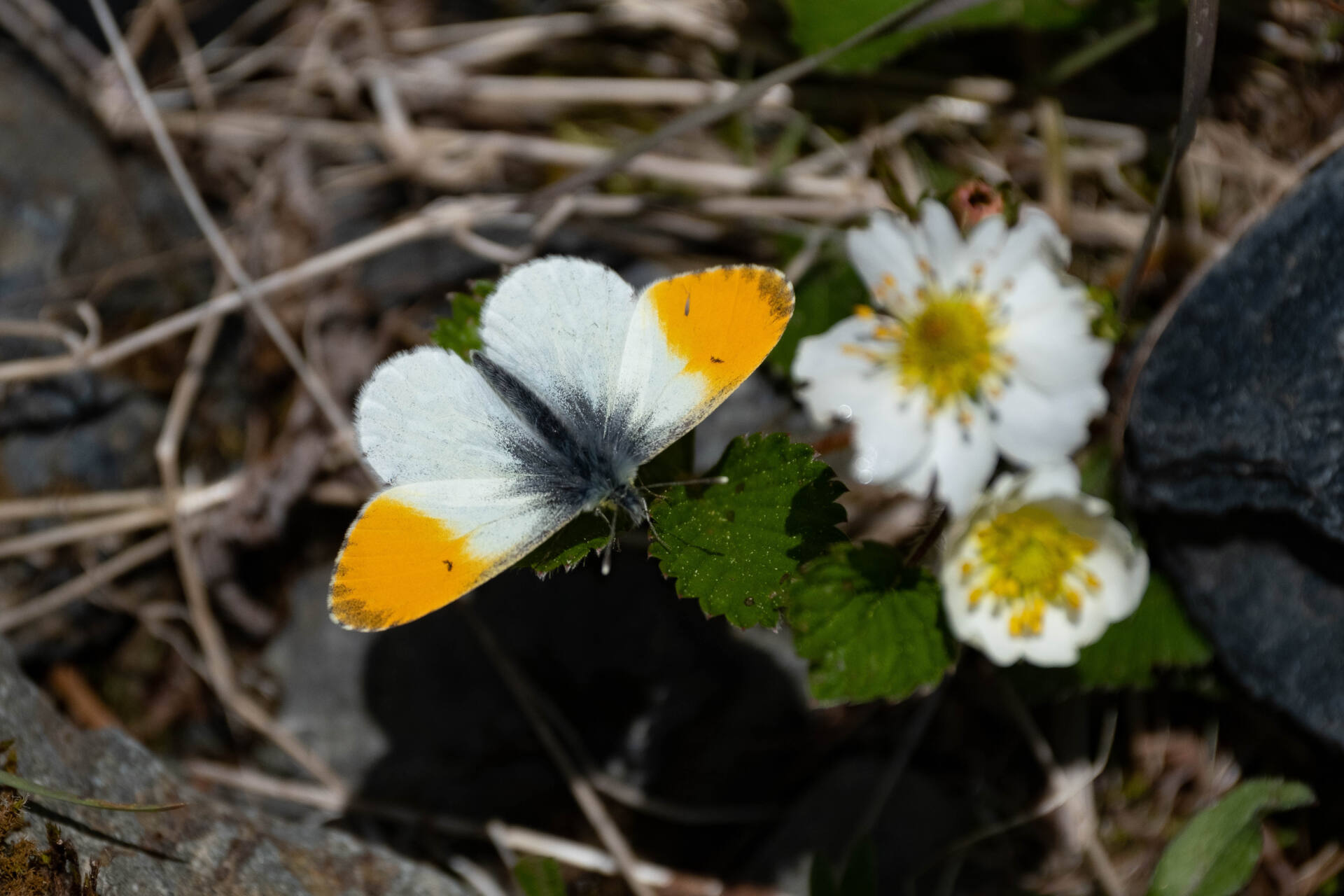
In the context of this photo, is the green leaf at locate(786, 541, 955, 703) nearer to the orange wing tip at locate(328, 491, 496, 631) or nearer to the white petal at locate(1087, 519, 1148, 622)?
the white petal at locate(1087, 519, 1148, 622)

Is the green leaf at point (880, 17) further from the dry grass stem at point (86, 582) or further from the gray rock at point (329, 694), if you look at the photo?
the dry grass stem at point (86, 582)

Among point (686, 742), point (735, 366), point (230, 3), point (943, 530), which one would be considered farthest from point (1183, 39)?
point (230, 3)

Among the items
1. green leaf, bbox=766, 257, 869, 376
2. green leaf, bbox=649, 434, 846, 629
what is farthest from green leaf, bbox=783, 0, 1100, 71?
green leaf, bbox=649, 434, 846, 629

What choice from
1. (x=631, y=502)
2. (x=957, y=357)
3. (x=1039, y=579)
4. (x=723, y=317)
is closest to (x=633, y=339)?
(x=723, y=317)

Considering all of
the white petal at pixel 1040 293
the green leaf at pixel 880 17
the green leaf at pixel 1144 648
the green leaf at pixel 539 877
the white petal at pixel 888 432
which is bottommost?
the green leaf at pixel 539 877

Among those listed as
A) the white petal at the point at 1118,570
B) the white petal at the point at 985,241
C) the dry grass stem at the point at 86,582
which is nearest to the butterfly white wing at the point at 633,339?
the white petal at the point at 985,241
